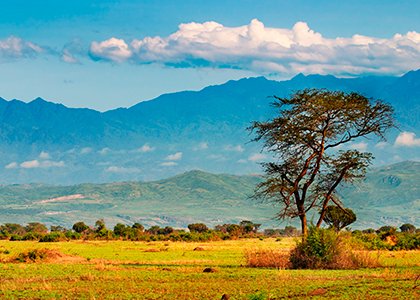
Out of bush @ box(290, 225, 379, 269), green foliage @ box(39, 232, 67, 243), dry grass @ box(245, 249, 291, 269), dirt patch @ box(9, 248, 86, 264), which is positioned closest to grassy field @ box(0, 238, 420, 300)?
bush @ box(290, 225, 379, 269)

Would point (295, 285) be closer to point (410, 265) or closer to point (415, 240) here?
point (410, 265)

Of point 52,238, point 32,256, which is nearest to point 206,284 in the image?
point 32,256

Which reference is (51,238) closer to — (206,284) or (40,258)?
(40,258)

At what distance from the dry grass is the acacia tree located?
218 cm

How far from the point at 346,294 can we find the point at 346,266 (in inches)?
302

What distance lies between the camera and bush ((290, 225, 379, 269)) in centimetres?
2227

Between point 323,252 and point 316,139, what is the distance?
6.71 meters

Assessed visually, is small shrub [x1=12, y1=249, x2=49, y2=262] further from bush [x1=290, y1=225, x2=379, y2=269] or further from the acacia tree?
bush [x1=290, y1=225, x2=379, y2=269]

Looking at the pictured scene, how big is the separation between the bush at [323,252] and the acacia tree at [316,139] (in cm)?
278

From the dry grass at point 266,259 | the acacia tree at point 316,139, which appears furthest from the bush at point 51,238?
the dry grass at point 266,259

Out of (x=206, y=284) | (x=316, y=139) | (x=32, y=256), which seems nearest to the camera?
(x=206, y=284)

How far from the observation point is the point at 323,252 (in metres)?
22.4

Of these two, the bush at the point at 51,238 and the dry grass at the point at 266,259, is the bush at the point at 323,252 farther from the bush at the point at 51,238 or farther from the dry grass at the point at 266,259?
the bush at the point at 51,238

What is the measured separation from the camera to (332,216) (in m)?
51.8
